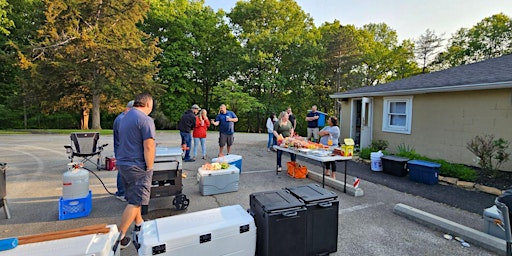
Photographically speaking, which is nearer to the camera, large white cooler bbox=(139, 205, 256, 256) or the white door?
large white cooler bbox=(139, 205, 256, 256)

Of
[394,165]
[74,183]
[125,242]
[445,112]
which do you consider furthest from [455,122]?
[74,183]

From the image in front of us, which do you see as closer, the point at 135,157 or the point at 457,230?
the point at 135,157

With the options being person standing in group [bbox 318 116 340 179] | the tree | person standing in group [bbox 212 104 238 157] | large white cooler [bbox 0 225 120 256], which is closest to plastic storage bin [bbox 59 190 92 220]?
large white cooler [bbox 0 225 120 256]

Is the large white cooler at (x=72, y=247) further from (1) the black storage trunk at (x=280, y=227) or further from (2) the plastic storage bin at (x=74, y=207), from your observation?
(2) the plastic storage bin at (x=74, y=207)

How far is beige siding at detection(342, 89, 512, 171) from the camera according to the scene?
599cm

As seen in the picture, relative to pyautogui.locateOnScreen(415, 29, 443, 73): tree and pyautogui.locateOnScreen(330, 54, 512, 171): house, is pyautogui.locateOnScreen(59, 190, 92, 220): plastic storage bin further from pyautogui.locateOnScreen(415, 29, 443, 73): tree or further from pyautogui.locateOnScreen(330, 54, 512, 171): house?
pyautogui.locateOnScreen(415, 29, 443, 73): tree

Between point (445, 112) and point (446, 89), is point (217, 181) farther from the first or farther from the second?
point (445, 112)

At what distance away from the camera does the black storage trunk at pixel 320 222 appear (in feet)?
7.63

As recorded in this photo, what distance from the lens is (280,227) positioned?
7.11ft

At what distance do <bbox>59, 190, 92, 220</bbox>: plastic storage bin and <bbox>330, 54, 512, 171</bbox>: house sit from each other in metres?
8.81

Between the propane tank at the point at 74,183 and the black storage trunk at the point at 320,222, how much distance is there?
3.00 meters

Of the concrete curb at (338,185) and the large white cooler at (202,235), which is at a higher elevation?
the large white cooler at (202,235)

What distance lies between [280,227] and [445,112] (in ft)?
24.6

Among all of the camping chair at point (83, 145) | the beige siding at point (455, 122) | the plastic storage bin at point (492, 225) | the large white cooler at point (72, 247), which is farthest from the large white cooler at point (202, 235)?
the beige siding at point (455, 122)
